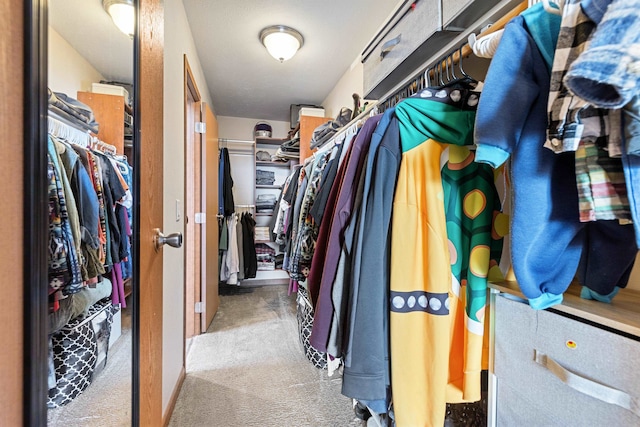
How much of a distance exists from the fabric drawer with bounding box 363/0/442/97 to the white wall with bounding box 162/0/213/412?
1.01 m

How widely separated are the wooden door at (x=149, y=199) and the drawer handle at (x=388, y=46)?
867 millimetres

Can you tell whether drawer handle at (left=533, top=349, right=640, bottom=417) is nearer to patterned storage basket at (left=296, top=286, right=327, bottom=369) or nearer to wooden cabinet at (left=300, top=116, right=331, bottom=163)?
patterned storage basket at (left=296, top=286, right=327, bottom=369)

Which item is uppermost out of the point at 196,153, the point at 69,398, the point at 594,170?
the point at 196,153

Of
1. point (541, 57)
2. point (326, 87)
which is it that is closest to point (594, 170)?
point (541, 57)

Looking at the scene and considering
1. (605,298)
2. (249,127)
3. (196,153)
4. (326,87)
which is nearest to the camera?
(605,298)

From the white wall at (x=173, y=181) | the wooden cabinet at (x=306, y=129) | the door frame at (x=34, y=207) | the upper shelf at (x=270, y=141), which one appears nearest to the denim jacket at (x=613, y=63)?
the door frame at (x=34, y=207)

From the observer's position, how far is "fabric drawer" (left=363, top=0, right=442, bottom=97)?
872 mm

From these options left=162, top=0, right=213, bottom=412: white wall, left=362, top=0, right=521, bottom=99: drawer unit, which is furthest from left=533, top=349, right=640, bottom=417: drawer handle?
left=162, top=0, right=213, bottom=412: white wall

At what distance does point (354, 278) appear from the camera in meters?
0.77

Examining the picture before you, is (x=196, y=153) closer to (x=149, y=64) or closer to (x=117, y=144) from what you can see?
(x=149, y=64)

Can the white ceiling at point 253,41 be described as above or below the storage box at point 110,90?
above

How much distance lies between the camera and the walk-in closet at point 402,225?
409 millimetres

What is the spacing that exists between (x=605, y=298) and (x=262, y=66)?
2689 millimetres

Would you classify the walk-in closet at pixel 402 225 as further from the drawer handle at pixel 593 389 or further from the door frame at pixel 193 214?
the door frame at pixel 193 214
